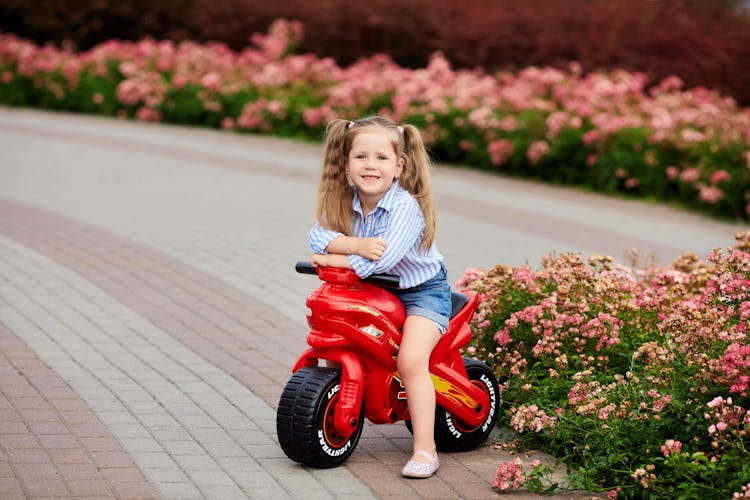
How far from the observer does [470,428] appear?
4.73 metres

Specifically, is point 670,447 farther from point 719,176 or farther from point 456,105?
point 456,105

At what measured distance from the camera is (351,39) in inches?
744

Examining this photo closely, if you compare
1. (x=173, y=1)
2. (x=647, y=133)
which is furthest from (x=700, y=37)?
(x=173, y=1)

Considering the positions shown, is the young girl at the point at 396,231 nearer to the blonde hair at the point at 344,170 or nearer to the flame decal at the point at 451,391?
the blonde hair at the point at 344,170

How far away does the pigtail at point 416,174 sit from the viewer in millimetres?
4500

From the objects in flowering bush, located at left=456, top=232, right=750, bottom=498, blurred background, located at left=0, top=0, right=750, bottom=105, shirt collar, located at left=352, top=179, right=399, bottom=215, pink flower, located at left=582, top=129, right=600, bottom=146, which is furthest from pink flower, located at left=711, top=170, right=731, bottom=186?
shirt collar, located at left=352, top=179, right=399, bottom=215

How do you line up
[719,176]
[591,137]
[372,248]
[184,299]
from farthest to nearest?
[591,137] → [719,176] → [184,299] → [372,248]

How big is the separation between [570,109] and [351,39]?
6.35 m

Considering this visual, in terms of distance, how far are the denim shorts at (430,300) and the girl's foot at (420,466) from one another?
1.52ft

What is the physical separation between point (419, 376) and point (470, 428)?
0.47m

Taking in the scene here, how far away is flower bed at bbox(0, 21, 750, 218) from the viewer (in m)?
12.1

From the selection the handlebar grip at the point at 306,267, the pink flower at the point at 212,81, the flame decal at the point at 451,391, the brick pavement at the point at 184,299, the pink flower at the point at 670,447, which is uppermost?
the pink flower at the point at 212,81

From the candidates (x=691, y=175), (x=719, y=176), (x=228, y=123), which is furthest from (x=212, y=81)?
(x=719, y=176)

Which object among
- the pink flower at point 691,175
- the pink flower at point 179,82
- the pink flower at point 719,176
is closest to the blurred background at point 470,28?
the pink flower at point 179,82
